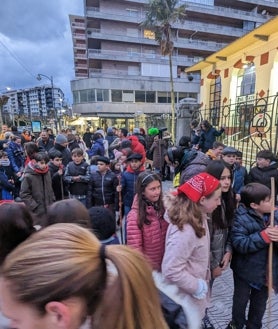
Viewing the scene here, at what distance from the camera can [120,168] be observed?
17.2ft

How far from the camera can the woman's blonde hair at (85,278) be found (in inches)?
32.0

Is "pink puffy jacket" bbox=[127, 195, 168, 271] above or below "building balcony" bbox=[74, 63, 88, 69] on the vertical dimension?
below

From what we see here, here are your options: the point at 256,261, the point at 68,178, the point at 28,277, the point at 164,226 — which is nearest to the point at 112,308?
the point at 28,277

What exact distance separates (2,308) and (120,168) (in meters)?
4.38

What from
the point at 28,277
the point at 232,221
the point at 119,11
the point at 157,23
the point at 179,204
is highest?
the point at 119,11

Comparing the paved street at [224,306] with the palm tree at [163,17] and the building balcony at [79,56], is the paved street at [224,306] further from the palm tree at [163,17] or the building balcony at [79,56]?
the building balcony at [79,56]

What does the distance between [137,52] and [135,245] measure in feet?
136

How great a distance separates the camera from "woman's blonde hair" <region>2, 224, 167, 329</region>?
814 mm

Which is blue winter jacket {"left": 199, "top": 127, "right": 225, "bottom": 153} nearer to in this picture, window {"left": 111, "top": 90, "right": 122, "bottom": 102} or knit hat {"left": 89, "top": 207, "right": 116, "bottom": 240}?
knit hat {"left": 89, "top": 207, "right": 116, "bottom": 240}

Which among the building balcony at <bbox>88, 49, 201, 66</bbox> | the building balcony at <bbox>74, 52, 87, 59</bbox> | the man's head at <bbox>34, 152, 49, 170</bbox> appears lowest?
the man's head at <bbox>34, 152, 49, 170</bbox>

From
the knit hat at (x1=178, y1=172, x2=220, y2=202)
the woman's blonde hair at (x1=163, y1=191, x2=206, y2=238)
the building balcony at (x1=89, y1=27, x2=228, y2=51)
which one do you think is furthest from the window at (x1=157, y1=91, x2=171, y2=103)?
the woman's blonde hair at (x1=163, y1=191, x2=206, y2=238)

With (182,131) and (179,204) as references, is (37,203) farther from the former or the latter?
(182,131)

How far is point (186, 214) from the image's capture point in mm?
1862

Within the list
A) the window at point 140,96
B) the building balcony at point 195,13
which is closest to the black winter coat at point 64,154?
the window at point 140,96
